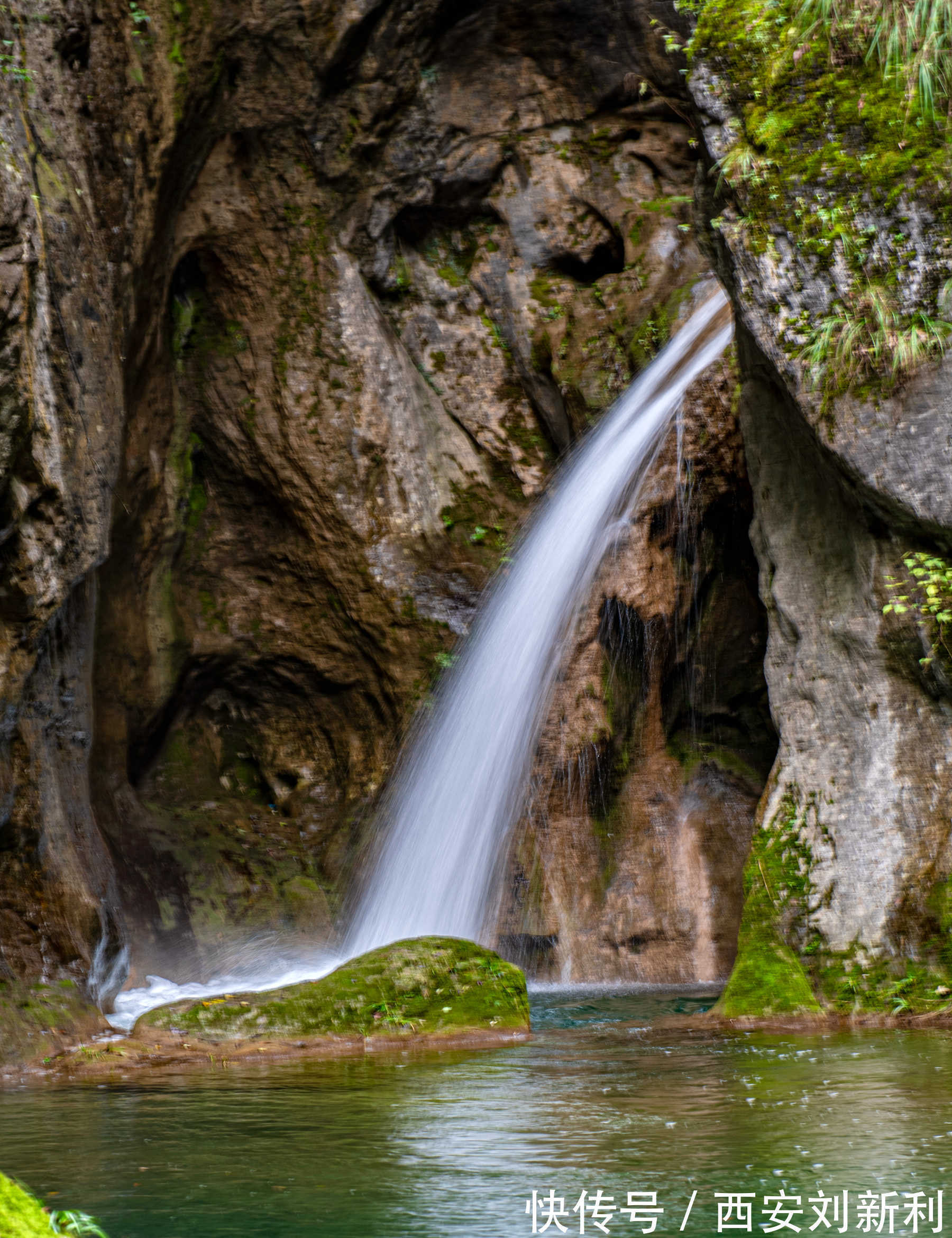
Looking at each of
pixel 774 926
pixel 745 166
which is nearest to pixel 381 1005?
pixel 774 926

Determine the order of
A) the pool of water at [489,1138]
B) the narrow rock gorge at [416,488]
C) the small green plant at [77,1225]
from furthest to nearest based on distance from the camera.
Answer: the narrow rock gorge at [416,488], the pool of water at [489,1138], the small green plant at [77,1225]

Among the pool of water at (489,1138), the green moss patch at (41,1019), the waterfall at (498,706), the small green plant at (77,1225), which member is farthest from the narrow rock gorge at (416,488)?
the small green plant at (77,1225)

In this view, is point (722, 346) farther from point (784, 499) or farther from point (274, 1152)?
point (274, 1152)

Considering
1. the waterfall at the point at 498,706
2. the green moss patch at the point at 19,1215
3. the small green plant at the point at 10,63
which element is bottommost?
the green moss patch at the point at 19,1215

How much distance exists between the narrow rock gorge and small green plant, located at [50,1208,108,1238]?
555 centimetres

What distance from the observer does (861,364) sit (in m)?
7.64

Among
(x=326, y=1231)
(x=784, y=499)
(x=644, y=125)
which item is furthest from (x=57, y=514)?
(x=644, y=125)

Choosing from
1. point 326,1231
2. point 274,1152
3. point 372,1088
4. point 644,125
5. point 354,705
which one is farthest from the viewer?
point 644,125

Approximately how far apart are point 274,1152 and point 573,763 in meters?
8.11

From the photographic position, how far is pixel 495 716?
1155 centimetres

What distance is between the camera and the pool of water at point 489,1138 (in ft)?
10.5

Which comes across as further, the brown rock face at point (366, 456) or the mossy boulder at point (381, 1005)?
the brown rock face at point (366, 456)

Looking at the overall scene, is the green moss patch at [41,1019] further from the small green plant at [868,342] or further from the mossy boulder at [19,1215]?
the small green plant at [868,342]

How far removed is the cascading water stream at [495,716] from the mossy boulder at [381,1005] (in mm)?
2867
